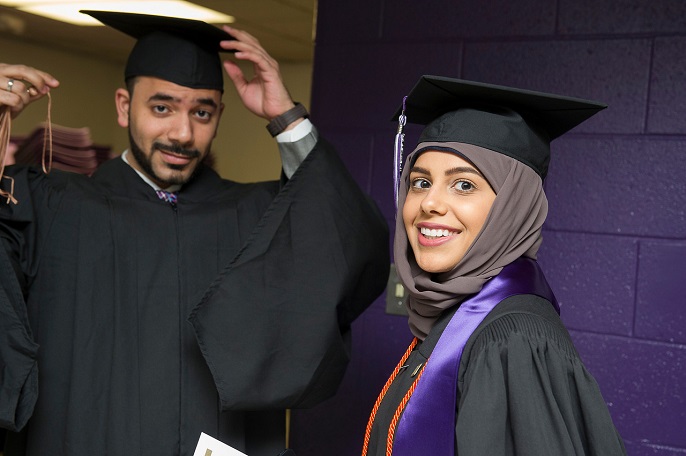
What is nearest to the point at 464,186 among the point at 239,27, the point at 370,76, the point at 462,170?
the point at 462,170

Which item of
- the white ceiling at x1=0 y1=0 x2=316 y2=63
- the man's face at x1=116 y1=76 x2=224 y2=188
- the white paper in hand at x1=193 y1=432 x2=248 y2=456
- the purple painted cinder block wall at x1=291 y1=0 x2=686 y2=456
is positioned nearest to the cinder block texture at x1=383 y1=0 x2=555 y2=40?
the purple painted cinder block wall at x1=291 y1=0 x2=686 y2=456

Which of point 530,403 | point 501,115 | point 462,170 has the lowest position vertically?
point 530,403

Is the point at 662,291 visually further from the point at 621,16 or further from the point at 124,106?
the point at 124,106

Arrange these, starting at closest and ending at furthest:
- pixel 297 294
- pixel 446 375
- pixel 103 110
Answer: pixel 446 375
pixel 297 294
pixel 103 110

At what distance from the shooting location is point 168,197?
2.24 m

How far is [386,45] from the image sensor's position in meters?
2.73

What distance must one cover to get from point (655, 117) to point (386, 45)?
89 centimetres

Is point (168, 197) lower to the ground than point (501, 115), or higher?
lower

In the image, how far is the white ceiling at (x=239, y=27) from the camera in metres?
2.81

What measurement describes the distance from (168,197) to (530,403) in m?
1.26

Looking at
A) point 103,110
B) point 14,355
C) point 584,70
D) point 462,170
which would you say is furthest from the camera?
point 103,110

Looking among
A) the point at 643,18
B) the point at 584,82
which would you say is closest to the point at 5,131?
the point at 584,82

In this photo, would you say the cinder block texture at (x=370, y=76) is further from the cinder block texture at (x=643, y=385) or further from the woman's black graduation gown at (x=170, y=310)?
the cinder block texture at (x=643, y=385)

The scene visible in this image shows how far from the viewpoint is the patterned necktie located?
88.0 inches
